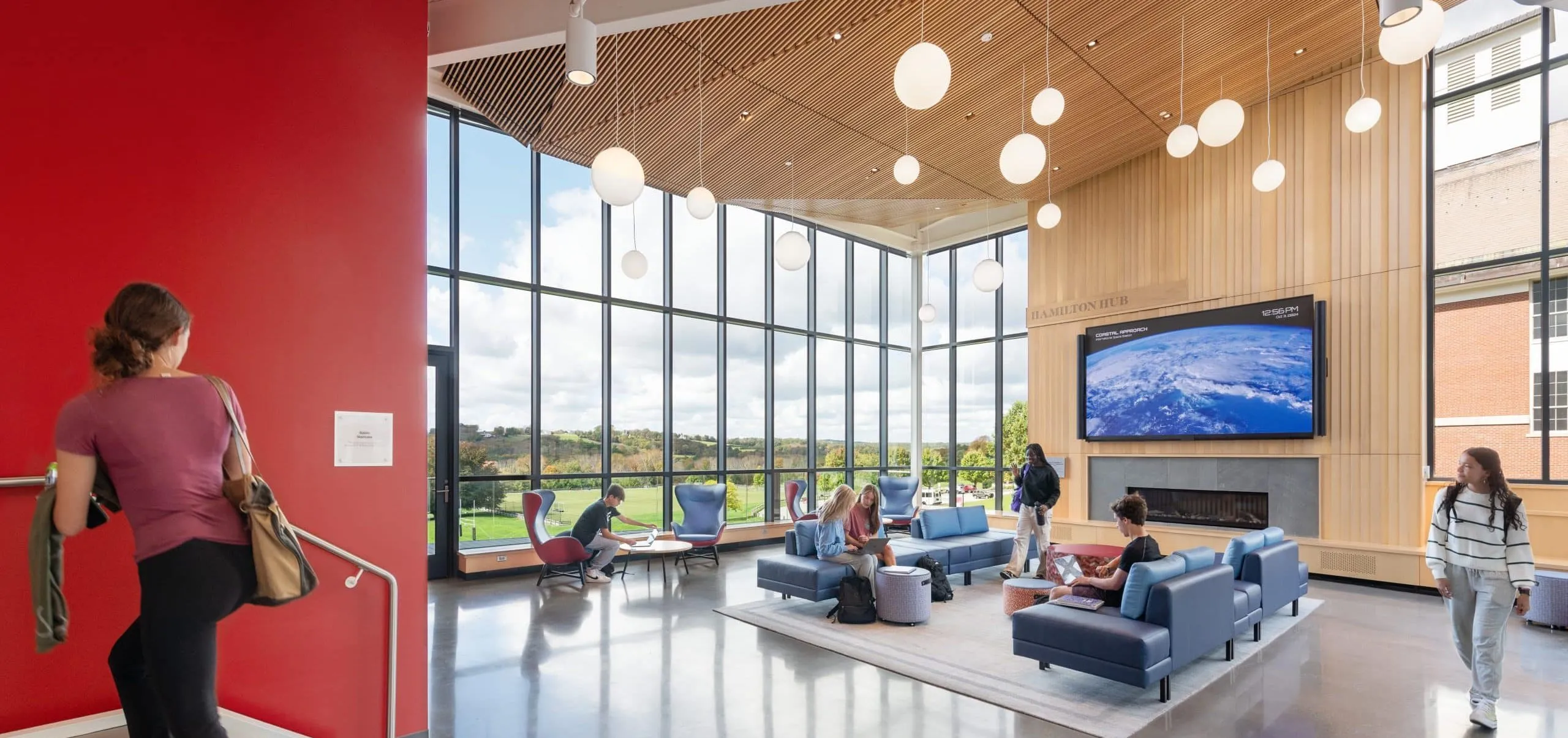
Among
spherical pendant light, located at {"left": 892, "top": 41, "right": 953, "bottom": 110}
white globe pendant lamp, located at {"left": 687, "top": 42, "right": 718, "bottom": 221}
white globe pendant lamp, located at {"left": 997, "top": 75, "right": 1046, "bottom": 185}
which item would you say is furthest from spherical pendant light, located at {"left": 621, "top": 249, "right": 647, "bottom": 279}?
spherical pendant light, located at {"left": 892, "top": 41, "right": 953, "bottom": 110}

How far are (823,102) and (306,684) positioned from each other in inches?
232

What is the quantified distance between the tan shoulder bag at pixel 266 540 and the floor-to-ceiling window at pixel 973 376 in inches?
406

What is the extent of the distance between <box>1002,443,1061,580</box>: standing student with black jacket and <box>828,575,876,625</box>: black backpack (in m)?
2.38

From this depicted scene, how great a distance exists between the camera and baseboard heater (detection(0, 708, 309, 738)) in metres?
2.42

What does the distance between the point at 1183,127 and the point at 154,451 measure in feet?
19.5

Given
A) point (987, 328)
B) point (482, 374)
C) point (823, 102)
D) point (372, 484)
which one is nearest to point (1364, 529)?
point (987, 328)

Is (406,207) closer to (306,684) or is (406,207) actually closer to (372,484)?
(372,484)

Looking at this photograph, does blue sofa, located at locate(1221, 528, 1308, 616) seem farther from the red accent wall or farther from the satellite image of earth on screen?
the red accent wall

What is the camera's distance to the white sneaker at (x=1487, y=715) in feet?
12.4

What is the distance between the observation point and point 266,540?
1.99 meters

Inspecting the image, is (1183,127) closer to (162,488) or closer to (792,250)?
(792,250)

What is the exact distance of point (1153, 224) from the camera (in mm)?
9367

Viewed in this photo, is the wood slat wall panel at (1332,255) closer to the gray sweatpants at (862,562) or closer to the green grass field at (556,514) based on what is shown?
the gray sweatpants at (862,562)

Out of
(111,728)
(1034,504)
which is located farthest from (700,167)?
(111,728)
